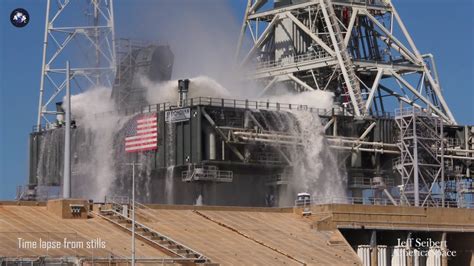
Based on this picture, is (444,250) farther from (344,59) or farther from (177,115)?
(344,59)

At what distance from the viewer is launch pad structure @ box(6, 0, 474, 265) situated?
302 feet

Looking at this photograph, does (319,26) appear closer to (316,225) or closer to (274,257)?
(316,225)

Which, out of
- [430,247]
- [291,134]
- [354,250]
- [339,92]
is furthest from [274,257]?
[339,92]

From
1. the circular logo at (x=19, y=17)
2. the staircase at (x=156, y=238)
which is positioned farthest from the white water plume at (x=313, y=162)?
the staircase at (x=156, y=238)

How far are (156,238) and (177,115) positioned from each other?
93.4 feet

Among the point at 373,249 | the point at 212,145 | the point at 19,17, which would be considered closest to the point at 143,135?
the point at 212,145

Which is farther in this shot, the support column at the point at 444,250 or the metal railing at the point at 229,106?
the metal railing at the point at 229,106

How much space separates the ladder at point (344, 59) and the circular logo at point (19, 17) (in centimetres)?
3364

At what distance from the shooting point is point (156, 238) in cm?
7356

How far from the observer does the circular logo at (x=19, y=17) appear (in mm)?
89438

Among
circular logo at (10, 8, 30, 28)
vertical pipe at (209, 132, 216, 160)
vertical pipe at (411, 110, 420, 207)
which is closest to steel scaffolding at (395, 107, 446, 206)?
vertical pipe at (411, 110, 420, 207)

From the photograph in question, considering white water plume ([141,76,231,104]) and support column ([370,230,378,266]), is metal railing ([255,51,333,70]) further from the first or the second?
support column ([370,230,378,266])

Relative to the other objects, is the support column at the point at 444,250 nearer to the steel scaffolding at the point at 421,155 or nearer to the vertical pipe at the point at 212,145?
the steel scaffolding at the point at 421,155

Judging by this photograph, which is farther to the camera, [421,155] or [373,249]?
[421,155]
